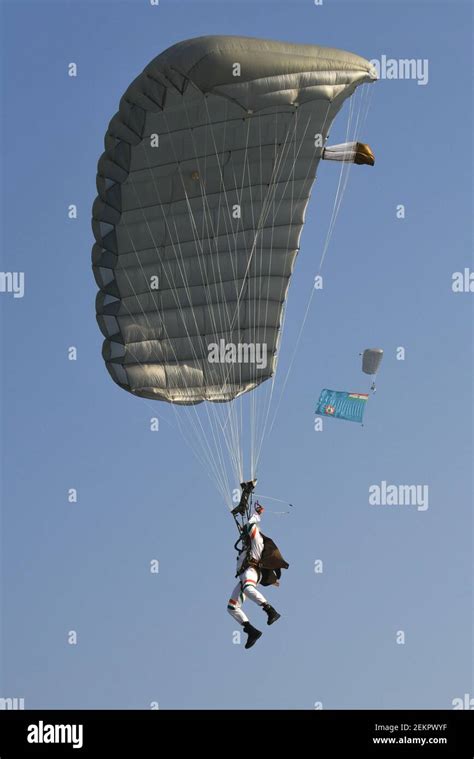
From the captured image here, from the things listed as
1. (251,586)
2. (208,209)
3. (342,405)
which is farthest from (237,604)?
(208,209)

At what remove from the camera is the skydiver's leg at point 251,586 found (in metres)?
30.5

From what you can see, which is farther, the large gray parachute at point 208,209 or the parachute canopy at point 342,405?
the parachute canopy at point 342,405

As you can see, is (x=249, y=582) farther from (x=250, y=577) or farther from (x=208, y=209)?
(x=208, y=209)

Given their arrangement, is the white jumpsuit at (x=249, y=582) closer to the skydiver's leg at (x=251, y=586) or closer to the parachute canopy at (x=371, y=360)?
the skydiver's leg at (x=251, y=586)

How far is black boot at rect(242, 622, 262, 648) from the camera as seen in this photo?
30.5 metres

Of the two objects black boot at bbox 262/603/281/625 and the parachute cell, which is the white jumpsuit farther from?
the parachute cell

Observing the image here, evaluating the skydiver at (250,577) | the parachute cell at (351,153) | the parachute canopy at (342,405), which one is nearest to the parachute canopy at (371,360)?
the parachute canopy at (342,405)

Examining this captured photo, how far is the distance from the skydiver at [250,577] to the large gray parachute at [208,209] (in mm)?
3488

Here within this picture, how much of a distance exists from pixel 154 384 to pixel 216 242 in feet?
8.64

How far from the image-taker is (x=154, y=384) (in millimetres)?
33438
